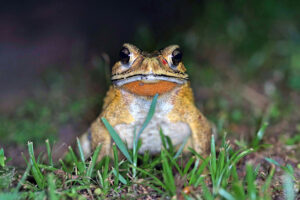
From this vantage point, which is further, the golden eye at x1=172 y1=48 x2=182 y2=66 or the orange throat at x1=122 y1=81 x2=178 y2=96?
the golden eye at x1=172 y1=48 x2=182 y2=66

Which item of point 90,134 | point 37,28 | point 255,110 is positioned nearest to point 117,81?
point 90,134

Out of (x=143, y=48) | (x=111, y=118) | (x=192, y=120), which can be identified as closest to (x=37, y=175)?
(x=111, y=118)

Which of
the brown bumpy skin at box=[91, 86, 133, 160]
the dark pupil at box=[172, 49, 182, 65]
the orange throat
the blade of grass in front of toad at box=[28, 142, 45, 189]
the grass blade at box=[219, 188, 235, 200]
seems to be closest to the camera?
the grass blade at box=[219, 188, 235, 200]

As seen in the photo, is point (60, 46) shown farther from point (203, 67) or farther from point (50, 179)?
point (50, 179)

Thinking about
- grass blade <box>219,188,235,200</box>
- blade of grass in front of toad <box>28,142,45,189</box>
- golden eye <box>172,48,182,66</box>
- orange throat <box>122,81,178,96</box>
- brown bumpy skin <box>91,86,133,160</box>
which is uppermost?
golden eye <box>172,48,182,66</box>

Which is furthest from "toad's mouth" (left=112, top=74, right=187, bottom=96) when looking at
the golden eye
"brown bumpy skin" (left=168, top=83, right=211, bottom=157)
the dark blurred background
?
the dark blurred background

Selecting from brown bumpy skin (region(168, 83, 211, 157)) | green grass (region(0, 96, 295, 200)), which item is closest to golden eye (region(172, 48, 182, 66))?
brown bumpy skin (region(168, 83, 211, 157))

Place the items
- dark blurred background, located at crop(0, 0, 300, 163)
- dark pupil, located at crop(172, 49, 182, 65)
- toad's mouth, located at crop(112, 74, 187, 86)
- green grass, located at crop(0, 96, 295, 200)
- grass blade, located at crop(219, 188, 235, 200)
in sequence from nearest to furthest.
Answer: grass blade, located at crop(219, 188, 235, 200) < green grass, located at crop(0, 96, 295, 200) < toad's mouth, located at crop(112, 74, 187, 86) < dark pupil, located at crop(172, 49, 182, 65) < dark blurred background, located at crop(0, 0, 300, 163)

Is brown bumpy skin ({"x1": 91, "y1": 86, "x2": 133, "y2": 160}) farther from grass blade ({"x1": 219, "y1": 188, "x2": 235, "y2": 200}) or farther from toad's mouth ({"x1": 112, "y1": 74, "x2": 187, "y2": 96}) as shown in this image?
grass blade ({"x1": 219, "y1": 188, "x2": 235, "y2": 200})

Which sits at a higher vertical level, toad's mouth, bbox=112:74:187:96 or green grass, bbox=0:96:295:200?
toad's mouth, bbox=112:74:187:96
